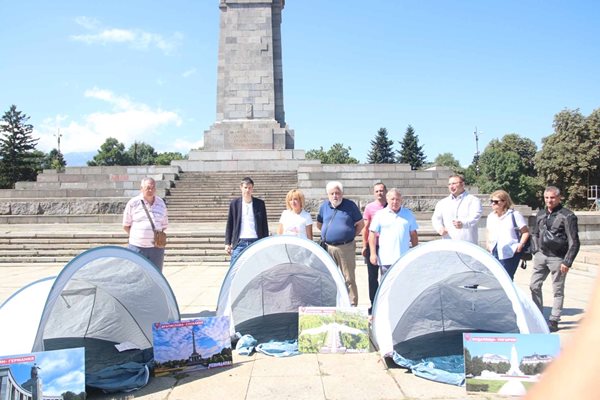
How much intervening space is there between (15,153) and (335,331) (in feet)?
180

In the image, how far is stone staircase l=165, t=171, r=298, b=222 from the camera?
18188 mm

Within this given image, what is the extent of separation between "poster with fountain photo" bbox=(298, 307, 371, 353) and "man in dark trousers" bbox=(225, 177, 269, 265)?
1.76m

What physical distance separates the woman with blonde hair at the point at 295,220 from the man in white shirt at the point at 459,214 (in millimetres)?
1746

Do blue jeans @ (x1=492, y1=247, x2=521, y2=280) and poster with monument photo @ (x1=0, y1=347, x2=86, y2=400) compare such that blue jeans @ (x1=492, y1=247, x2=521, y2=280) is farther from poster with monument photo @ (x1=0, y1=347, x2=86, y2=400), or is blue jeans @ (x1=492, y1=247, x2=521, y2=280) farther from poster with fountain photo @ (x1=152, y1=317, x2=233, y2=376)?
poster with monument photo @ (x1=0, y1=347, x2=86, y2=400)

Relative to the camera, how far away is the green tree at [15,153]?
158 ft

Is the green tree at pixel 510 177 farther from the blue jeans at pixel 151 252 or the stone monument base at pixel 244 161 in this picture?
the blue jeans at pixel 151 252

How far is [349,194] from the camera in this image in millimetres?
18109

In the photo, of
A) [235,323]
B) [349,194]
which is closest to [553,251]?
[235,323]

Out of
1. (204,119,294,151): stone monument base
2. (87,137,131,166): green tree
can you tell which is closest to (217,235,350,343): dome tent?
(204,119,294,151): stone monument base

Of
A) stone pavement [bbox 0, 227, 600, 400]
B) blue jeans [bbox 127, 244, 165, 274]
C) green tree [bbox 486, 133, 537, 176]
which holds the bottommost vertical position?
stone pavement [bbox 0, 227, 600, 400]

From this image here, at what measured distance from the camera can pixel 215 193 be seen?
2020 cm

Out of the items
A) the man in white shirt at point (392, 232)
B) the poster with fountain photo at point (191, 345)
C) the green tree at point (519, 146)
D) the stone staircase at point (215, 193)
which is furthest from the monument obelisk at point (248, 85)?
the green tree at point (519, 146)

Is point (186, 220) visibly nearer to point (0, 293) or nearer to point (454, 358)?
point (0, 293)

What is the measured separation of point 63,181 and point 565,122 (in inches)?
1681
